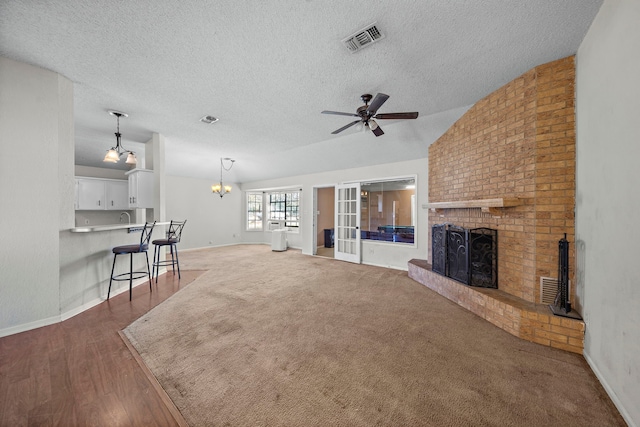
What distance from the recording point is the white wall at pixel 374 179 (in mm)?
4969

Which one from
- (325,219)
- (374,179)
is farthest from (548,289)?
(325,219)

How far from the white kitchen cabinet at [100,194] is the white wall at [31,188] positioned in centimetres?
394

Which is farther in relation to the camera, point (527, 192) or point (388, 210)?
point (388, 210)

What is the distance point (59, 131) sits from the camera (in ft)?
8.63

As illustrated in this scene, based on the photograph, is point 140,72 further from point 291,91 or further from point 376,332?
point 376,332

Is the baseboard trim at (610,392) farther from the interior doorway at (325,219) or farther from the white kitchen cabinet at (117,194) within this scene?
the white kitchen cabinet at (117,194)

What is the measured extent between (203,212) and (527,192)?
823 centimetres

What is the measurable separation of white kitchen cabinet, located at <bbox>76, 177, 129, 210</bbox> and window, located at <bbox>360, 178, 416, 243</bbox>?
6.34 m

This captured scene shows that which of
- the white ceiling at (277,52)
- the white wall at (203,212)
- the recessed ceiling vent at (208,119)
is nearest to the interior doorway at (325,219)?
the white wall at (203,212)

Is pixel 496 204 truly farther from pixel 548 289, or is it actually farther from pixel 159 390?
pixel 159 390

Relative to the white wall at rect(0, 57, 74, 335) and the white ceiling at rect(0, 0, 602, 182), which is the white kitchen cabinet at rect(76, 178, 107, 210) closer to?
the white ceiling at rect(0, 0, 602, 182)

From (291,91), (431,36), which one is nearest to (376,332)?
(431,36)

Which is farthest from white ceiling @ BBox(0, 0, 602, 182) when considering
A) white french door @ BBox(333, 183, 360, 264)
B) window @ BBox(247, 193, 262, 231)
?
window @ BBox(247, 193, 262, 231)

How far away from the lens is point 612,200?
1.63 meters
